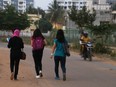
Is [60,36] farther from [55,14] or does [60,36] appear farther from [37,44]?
[55,14]

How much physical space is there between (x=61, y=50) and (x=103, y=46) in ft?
57.1

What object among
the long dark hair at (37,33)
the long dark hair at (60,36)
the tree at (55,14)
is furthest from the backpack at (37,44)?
the tree at (55,14)

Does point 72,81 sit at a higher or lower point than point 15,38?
lower

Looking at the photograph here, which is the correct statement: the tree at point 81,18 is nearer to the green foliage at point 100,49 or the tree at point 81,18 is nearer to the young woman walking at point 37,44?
the green foliage at point 100,49

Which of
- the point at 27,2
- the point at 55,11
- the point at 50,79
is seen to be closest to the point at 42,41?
the point at 50,79

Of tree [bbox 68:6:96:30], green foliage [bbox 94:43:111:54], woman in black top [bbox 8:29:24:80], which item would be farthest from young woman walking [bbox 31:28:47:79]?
tree [bbox 68:6:96:30]

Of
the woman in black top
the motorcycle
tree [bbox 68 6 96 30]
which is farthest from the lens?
tree [bbox 68 6 96 30]

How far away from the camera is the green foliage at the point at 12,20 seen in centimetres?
7988

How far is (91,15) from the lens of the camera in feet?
151

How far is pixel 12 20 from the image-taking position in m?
80.5

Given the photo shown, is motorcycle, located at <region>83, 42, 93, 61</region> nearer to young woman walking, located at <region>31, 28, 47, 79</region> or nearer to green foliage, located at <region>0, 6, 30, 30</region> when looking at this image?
young woman walking, located at <region>31, 28, 47, 79</region>

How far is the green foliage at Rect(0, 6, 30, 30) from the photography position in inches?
3145

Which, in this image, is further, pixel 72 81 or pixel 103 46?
pixel 103 46

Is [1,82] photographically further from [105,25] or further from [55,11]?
[55,11]
